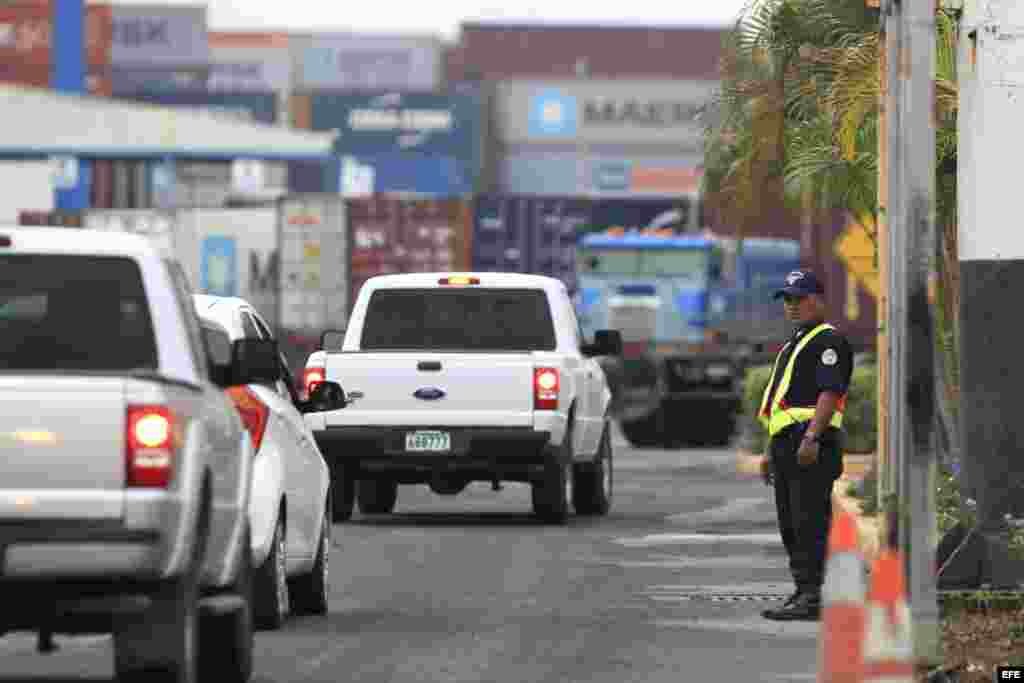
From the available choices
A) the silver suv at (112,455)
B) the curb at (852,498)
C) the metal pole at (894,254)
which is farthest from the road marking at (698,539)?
the silver suv at (112,455)

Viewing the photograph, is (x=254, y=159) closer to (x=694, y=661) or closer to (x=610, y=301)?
(x=610, y=301)

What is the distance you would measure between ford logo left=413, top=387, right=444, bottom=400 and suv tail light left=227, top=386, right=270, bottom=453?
870cm

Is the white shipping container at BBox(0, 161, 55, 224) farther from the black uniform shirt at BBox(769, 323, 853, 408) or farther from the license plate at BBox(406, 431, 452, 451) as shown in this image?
the black uniform shirt at BBox(769, 323, 853, 408)

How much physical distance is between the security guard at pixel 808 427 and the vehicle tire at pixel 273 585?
272 centimetres

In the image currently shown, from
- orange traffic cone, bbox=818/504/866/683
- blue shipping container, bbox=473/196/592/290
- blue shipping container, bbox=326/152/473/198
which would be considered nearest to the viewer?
orange traffic cone, bbox=818/504/866/683

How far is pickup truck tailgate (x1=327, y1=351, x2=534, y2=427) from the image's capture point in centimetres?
2289

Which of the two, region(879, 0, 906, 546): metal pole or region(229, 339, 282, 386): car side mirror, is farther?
region(879, 0, 906, 546): metal pole

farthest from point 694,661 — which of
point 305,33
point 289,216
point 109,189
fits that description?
point 305,33

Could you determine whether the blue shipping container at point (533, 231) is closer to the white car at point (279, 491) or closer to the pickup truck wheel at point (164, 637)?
the white car at point (279, 491)

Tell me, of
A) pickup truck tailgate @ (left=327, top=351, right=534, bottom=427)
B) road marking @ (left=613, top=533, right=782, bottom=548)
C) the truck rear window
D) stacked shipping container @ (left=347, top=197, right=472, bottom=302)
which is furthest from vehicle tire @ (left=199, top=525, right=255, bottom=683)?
stacked shipping container @ (left=347, top=197, right=472, bottom=302)

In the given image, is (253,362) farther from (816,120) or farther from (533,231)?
(533,231)

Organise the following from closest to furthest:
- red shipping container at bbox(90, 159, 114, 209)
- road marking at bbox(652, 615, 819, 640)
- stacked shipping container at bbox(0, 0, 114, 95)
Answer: road marking at bbox(652, 615, 819, 640)
red shipping container at bbox(90, 159, 114, 209)
stacked shipping container at bbox(0, 0, 114, 95)

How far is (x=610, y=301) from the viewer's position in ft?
164

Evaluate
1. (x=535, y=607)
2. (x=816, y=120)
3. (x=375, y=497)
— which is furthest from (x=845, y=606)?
(x=816, y=120)
